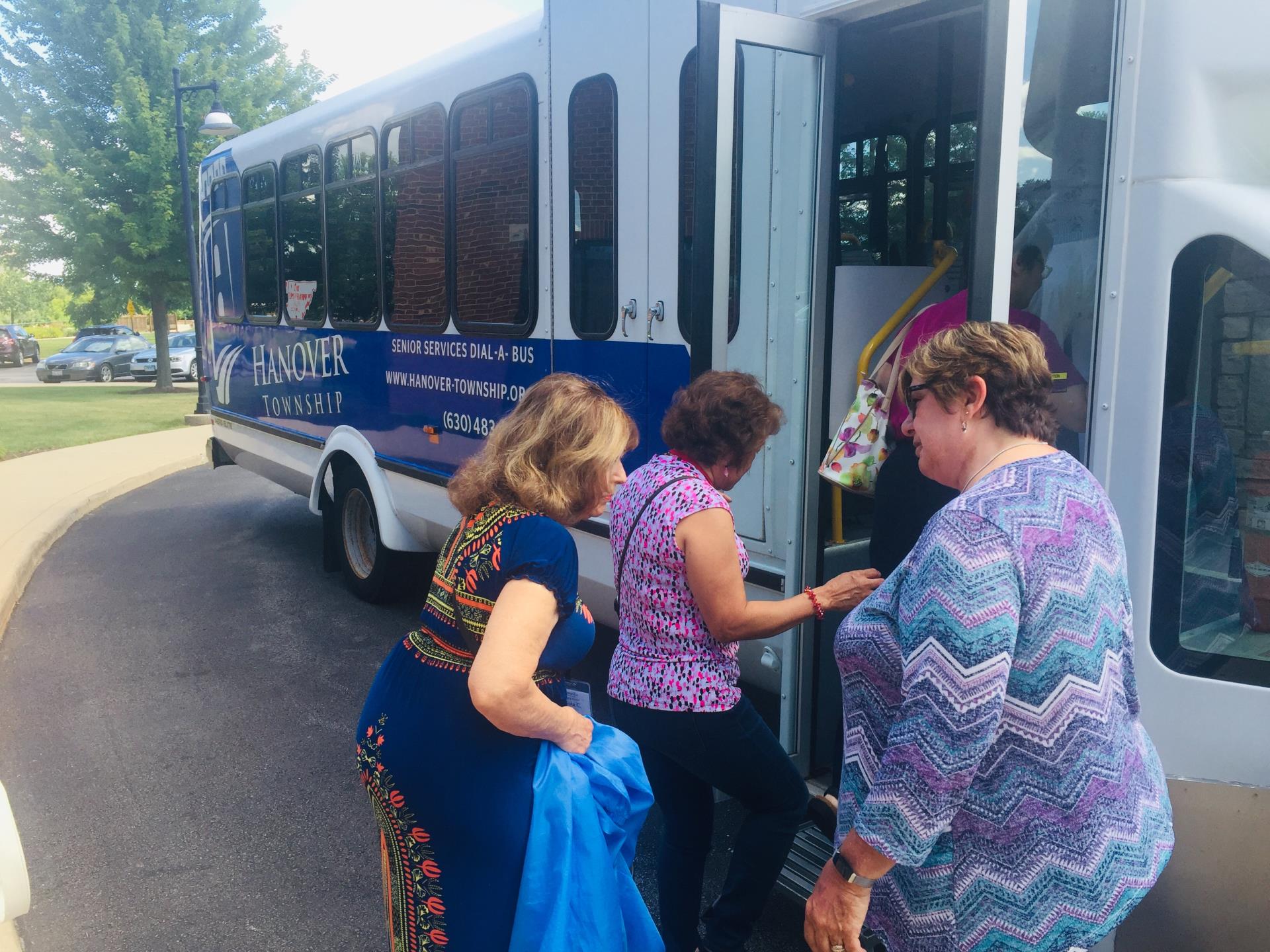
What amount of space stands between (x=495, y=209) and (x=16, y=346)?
4536cm

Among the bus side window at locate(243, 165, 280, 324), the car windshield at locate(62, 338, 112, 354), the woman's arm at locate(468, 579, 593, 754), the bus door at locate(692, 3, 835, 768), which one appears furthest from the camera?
the car windshield at locate(62, 338, 112, 354)

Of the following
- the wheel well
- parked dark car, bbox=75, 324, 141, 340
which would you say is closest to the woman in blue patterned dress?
the wheel well

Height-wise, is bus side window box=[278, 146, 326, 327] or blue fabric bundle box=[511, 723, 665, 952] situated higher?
bus side window box=[278, 146, 326, 327]

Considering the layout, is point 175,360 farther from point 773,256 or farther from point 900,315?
point 900,315

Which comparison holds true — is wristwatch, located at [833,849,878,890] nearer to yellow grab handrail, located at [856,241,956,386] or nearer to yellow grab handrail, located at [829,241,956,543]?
yellow grab handrail, located at [829,241,956,543]

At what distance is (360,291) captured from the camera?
6.57m

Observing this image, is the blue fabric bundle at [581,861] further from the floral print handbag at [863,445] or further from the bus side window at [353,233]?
the bus side window at [353,233]

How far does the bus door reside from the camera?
2.82 meters

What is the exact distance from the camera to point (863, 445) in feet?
9.83

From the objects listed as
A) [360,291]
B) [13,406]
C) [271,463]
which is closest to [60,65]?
[13,406]

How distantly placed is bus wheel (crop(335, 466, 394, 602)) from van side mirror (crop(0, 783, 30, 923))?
14.1ft

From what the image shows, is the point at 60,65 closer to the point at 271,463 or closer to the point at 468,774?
the point at 271,463

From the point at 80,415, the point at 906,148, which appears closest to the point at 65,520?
the point at 906,148

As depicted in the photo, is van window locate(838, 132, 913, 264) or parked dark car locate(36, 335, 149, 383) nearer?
van window locate(838, 132, 913, 264)
